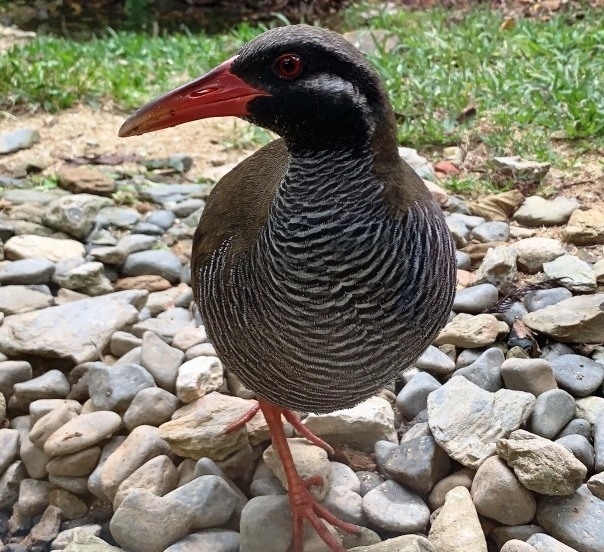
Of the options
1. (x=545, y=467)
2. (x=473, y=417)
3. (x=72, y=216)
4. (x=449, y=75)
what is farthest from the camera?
(x=449, y=75)

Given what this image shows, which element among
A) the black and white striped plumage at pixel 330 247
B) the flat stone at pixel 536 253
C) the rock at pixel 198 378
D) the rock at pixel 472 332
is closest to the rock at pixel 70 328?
the rock at pixel 198 378

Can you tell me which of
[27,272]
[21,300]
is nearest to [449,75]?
[27,272]

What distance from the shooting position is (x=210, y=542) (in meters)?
2.41

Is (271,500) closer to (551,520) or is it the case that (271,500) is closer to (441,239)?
(551,520)

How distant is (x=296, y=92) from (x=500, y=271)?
1726 millimetres

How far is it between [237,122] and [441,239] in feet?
11.1

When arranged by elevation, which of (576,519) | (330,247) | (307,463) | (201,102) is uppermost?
(201,102)

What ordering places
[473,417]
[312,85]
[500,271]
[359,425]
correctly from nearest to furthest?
[312,85] < [473,417] < [359,425] < [500,271]

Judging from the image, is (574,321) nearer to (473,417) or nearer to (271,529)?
(473,417)

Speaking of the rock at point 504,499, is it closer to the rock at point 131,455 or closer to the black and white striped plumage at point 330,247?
the black and white striped plumage at point 330,247

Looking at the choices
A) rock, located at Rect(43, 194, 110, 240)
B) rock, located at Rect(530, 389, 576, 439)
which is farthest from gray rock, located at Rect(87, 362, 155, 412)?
rock, located at Rect(530, 389, 576, 439)

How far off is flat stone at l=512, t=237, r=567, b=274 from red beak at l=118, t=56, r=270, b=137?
1.90m

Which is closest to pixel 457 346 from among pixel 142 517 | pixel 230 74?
pixel 142 517

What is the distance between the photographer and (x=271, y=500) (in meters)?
2.58
